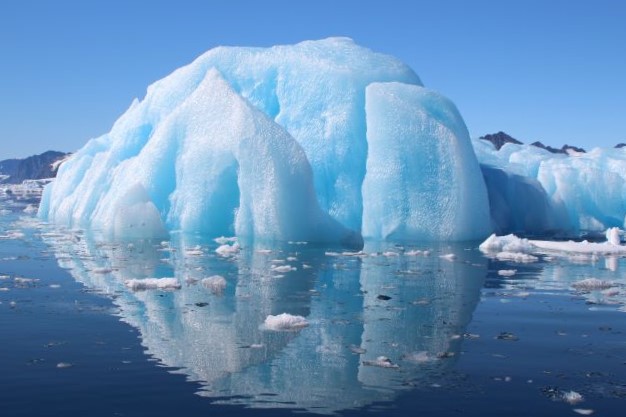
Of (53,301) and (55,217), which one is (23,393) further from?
(55,217)

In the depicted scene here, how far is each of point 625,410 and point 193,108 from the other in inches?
677

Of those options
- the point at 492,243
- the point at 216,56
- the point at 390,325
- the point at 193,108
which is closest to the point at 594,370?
the point at 390,325

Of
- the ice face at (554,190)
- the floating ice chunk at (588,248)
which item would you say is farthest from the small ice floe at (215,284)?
the ice face at (554,190)

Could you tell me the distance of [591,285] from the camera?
1136cm

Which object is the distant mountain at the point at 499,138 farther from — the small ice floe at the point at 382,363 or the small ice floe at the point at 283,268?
the small ice floe at the point at 382,363

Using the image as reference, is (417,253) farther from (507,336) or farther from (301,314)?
(507,336)

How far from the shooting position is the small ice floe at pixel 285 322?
773cm

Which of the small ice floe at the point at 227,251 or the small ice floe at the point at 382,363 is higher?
the small ice floe at the point at 227,251

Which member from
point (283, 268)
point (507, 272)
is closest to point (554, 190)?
point (507, 272)

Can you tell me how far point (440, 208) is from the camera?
1978 cm

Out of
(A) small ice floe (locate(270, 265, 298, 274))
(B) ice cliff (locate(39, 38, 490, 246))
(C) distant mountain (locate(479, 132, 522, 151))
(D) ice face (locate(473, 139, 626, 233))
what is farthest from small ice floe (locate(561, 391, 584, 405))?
(C) distant mountain (locate(479, 132, 522, 151))

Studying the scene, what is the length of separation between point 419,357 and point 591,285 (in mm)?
6024

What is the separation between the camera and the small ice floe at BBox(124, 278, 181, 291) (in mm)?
10361

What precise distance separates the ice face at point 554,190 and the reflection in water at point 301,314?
462 inches
